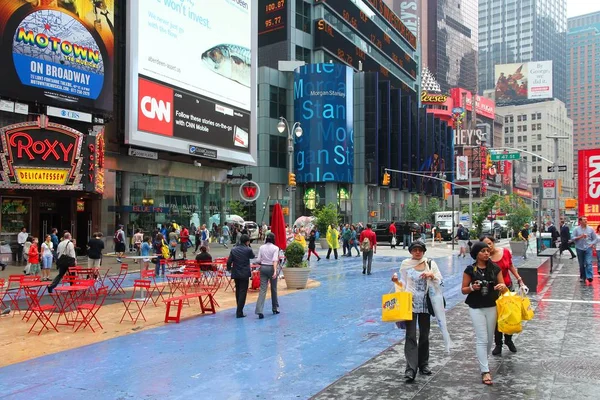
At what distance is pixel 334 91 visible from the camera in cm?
5997

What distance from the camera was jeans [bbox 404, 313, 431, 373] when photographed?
21.3ft

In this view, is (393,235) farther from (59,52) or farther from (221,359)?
(221,359)

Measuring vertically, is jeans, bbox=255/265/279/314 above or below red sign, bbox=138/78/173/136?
below

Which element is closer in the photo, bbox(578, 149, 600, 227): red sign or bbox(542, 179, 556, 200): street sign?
bbox(578, 149, 600, 227): red sign

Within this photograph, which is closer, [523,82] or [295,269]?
[295,269]

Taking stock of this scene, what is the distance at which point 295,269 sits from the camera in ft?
51.1

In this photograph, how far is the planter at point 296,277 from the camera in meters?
15.6

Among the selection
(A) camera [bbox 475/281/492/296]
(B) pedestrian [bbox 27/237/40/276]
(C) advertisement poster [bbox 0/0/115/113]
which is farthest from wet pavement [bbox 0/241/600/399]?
(C) advertisement poster [bbox 0/0/115/113]

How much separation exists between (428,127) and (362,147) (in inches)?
884

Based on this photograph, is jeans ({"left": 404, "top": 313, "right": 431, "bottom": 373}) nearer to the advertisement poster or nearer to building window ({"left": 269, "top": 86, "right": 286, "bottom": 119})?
the advertisement poster

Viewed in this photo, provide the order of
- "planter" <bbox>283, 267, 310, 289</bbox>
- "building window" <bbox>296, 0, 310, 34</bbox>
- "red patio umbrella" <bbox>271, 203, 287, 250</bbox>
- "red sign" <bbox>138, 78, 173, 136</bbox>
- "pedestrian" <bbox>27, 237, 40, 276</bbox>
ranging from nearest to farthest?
"planter" <bbox>283, 267, 310, 289</bbox> < "red patio umbrella" <bbox>271, 203, 287, 250</bbox> < "pedestrian" <bbox>27, 237, 40, 276</bbox> < "red sign" <bbox>138, 78, 173, 136</bbox> < "building window" <bbox>296, 0, 310, 34</bbox>

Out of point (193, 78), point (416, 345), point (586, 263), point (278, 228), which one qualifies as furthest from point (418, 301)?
point (193, 78)

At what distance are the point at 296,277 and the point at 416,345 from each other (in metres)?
9.16

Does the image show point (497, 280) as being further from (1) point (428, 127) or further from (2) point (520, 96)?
(2) point (520, 96)
